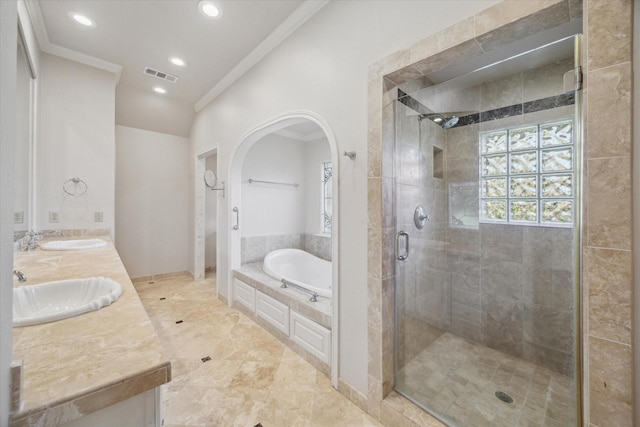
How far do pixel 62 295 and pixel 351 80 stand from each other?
2151 mm

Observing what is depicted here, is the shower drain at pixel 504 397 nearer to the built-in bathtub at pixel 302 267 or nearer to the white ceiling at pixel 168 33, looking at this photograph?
the built-in bathtub at pixel 302 267

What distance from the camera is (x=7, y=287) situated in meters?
0.53

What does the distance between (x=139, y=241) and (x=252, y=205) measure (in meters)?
2.07

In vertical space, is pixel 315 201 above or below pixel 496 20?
below

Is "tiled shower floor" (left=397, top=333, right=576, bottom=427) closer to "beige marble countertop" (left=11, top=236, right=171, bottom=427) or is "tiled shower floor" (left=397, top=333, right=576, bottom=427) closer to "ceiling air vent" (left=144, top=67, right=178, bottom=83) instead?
"beige marble countertop" (left=11, top=236, right=171, bottom=427)

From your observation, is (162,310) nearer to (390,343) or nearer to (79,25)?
(390,343)

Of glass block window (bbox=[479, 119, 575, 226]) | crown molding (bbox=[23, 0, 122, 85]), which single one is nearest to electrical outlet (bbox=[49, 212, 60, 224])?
crown molding (bbox=[23, 0, 122, 85])

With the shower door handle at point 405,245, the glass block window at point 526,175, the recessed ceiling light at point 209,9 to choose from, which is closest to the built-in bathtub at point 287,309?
the shower door handle at point 405,245

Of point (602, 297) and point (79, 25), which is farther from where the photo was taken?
point (79, 25)

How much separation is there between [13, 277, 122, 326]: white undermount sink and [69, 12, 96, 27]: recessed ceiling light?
2.41 m

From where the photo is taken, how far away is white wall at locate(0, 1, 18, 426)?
Answer: 512 mm

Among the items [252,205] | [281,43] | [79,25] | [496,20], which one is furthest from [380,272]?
[79,25]

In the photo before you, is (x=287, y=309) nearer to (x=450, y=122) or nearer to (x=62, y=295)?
(x=62, y=295)

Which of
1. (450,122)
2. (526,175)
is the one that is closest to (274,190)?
(450,122)
